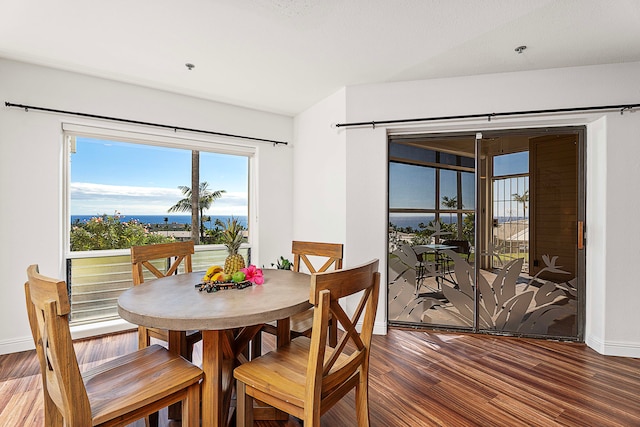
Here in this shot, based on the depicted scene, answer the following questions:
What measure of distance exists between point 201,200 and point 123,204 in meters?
0.79

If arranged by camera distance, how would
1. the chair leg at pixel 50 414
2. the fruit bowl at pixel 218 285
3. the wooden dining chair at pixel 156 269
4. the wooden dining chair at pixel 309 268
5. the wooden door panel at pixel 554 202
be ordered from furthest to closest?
the wooden door panel at pixel 554 202 → the wooden dining chair at pixel 309 268 → the wooden dining chair at pixel 156 269 → the fruit bowl at pixel 218 285 → the chair leg at pixel 50 414

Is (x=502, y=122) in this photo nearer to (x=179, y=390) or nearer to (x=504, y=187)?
(x=504, y=187)

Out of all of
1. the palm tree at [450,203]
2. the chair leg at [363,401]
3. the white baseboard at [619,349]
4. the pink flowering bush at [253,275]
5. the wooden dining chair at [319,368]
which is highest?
the palm tree at [450,203]

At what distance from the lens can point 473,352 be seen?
271 cm

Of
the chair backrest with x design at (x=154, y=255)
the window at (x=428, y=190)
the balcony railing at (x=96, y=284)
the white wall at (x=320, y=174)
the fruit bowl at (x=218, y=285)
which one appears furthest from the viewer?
the white wall at (x=320, y=174)

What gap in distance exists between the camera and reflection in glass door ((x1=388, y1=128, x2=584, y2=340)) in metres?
2.97

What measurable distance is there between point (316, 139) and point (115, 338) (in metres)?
2.93

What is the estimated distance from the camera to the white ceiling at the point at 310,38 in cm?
202

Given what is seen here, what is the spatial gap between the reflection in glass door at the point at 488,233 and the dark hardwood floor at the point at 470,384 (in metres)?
0.26

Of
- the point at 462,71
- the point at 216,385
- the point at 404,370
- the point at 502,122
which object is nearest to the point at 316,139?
the point at 462,71

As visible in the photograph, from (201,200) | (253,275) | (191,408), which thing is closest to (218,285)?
(253,275)

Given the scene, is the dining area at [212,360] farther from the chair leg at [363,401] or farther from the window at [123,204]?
the window at [123,204]

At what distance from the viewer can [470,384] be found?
2.20 meters

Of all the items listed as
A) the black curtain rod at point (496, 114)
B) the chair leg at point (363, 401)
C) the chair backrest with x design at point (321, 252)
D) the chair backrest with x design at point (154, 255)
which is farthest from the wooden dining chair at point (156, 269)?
the black curtain rod at point (496, 114)
